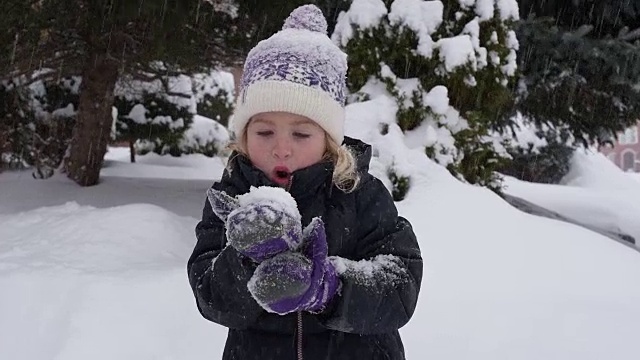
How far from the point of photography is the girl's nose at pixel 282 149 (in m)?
1.32

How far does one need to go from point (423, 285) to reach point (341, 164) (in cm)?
186

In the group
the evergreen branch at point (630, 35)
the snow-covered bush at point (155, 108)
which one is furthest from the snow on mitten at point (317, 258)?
the snow-covered bush at point (155, 108)

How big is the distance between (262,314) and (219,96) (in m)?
12.5

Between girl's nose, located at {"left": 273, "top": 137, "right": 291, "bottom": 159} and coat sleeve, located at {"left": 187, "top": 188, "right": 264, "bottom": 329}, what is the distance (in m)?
0.20

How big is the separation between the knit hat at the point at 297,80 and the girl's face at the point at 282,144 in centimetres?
2

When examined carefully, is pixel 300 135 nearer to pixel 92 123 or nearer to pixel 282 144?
pixel 282 144

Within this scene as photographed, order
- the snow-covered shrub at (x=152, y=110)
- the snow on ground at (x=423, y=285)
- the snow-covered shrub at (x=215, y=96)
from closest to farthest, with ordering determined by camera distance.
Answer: the snow on ground at (x=423, y=285)
the snow-covered shrub at (x=152, y=110)
the snow-covered shrub at (x=215, y=96)

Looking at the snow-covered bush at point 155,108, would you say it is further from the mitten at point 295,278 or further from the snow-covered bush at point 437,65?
the mitten at point 295,278

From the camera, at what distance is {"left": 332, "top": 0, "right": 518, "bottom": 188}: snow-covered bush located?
14.2 ft

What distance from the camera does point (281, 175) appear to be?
53.0 inches

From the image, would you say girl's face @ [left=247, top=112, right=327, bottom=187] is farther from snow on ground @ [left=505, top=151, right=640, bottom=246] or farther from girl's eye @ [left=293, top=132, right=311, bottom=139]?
snow on ground @ [left=505, top=151, right=640, bottom=246]

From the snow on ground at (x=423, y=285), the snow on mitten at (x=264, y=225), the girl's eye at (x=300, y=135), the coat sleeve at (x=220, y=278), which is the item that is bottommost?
the snow on ground at (x=423, y=285)

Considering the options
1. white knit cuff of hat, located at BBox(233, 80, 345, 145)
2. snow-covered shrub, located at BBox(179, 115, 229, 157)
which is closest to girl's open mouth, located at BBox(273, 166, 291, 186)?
white knit cuff of hat, located at BBox(233, 80, 345, 145)

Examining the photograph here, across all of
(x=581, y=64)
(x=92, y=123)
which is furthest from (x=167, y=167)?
(x=581, y=64)
